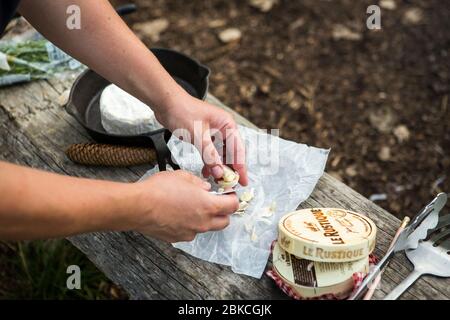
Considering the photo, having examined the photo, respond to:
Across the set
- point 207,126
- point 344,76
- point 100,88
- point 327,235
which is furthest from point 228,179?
point 344,76

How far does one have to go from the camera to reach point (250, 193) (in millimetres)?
1422

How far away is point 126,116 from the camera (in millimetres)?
1553

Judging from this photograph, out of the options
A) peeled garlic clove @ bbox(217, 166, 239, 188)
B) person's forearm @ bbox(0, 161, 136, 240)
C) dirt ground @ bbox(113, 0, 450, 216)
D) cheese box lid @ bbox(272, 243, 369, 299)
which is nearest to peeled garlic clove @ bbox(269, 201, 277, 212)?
peeled garlic clove @ bbox(217, 166, 239, 188)

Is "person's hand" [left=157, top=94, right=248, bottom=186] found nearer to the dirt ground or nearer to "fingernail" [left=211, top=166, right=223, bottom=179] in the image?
"fingernail" [left=211, top=166, right=223, bottom=179]

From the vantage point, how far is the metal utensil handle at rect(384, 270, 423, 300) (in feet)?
3.81

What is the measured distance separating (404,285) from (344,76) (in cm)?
169

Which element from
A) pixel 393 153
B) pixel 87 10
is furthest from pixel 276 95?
pixel 87 10

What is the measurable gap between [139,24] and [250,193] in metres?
1.95

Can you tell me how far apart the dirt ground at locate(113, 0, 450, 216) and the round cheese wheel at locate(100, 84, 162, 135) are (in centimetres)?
107

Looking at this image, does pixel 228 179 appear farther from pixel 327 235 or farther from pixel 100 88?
pixel 100 88

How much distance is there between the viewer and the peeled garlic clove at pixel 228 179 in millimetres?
1306

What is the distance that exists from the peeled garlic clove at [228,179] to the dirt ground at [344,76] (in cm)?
116

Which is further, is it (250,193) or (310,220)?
(250,193)

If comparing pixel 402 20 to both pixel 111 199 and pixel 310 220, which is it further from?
pixel 111 199
